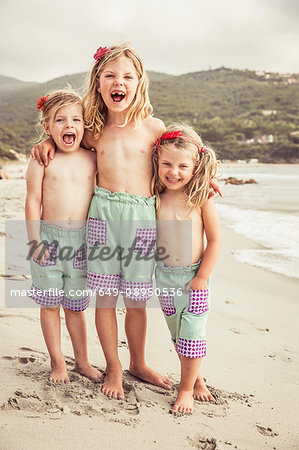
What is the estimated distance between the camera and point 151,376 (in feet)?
8.08

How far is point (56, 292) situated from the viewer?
240 cm

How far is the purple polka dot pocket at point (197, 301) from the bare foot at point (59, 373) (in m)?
0.75

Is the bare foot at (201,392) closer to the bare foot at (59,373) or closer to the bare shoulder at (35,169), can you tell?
the bare foot at (59,373)

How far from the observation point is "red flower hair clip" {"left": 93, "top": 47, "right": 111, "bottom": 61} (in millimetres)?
2441

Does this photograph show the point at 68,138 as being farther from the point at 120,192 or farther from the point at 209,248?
the point at 209,248

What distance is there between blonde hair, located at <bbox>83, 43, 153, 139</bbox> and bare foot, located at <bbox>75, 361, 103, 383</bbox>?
131 centimetres

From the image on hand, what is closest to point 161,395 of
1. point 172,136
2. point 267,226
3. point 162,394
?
point 162,394

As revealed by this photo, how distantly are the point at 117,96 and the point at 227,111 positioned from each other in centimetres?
6552

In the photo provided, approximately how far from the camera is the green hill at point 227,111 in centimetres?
4603

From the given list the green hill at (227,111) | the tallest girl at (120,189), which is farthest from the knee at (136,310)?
the green hill at (227,111)

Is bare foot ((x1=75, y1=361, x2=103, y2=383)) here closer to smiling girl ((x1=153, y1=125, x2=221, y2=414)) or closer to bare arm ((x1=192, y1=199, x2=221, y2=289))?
smiling girl ((x1=153, y1=125, x2=221, y2=414))

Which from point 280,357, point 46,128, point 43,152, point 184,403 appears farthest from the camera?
point 280,357

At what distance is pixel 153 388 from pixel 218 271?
2.59m

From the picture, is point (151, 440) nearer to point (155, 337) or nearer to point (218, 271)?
point (155, 337)
